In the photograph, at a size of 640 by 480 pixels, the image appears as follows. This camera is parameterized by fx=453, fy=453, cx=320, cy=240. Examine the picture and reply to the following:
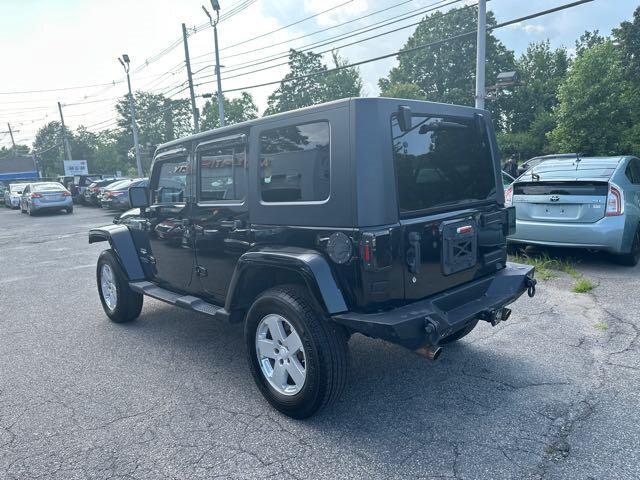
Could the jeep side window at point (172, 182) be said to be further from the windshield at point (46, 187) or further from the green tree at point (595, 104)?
the windshield at point (46, 187)

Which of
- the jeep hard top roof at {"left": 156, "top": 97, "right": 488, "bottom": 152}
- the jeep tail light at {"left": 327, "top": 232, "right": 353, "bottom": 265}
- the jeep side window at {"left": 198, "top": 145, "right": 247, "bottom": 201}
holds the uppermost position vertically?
the jeep hard top roof at {"left": 156, "top": 97, "right": 488, "bottom": 152}

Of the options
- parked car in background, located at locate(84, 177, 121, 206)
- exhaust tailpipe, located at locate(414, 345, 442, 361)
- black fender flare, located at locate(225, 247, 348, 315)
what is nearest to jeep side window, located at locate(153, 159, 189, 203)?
black fender flare, located at locate(225, 247, 348, 315)

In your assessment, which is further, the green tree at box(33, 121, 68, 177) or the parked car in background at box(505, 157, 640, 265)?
the green tree at box(33, 121, 68, 177)

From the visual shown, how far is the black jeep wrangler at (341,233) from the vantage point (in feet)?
8.91

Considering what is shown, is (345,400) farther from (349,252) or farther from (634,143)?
(634,143)

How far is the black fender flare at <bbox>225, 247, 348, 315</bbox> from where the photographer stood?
2730 millimetres

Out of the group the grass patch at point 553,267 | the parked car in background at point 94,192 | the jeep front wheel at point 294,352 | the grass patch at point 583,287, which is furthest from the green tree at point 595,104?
the parked car in background at point 94,192

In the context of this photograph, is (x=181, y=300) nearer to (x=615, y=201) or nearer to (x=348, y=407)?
(x=348, y=407)

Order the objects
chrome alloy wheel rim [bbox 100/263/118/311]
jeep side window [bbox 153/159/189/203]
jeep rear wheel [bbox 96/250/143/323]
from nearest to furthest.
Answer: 1. jeep side window [bbox 153/159/189/203]
2. jeep rear wheel [bbox 96/250/143/323]
3. chrome alloy wheel rim [bbox 100/263/118/311]

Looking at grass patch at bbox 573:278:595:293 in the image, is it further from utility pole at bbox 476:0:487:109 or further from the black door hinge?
utility pole at bbox 476:0:487:109

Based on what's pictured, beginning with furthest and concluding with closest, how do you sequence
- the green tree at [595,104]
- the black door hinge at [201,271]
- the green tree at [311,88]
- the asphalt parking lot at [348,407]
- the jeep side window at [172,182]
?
the green tree at [311,88], the green tree at [595,104], the jeep side window at [172,182], the black door hinge at [201,271], the asphalt parking lot at [348,407]

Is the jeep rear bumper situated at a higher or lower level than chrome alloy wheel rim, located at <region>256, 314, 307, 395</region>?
higher

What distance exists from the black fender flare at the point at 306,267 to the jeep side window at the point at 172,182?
135cm

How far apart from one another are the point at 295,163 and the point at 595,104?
18984mm
